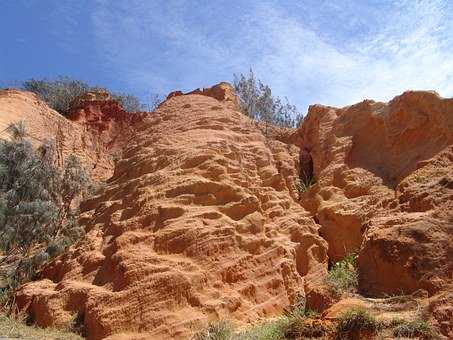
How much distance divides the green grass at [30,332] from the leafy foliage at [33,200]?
7.83 ft

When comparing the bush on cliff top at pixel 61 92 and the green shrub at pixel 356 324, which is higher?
the bush on cliff top at pixel 61 92

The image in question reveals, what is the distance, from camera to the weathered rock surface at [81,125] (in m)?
22.9

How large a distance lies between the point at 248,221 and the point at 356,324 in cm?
446

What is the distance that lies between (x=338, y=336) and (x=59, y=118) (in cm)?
2083

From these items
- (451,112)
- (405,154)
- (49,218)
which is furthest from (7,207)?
(451,112)

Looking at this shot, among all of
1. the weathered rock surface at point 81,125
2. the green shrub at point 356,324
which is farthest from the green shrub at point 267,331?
the weathered rock surface at point 81,125

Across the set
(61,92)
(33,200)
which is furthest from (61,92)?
(33,200)

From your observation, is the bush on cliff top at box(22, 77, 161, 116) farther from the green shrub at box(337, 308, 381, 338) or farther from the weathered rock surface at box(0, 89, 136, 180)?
the green shrub at box(337, 308, 381, 338)

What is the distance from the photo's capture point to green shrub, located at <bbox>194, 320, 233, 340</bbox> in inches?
316

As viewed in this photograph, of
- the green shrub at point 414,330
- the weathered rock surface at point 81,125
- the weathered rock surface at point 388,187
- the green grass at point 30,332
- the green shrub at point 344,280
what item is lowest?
the green grass at point 30,332

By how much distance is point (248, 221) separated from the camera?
1088cm

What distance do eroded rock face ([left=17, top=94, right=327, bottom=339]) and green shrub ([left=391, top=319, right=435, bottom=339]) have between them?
2.59 metres

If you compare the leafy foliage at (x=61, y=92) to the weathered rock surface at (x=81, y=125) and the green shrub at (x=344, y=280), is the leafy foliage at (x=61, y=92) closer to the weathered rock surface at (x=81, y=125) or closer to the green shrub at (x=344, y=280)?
the weathered rock surface at (x=81, y=125)

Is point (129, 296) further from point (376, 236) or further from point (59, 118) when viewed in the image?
point (59, 118)
